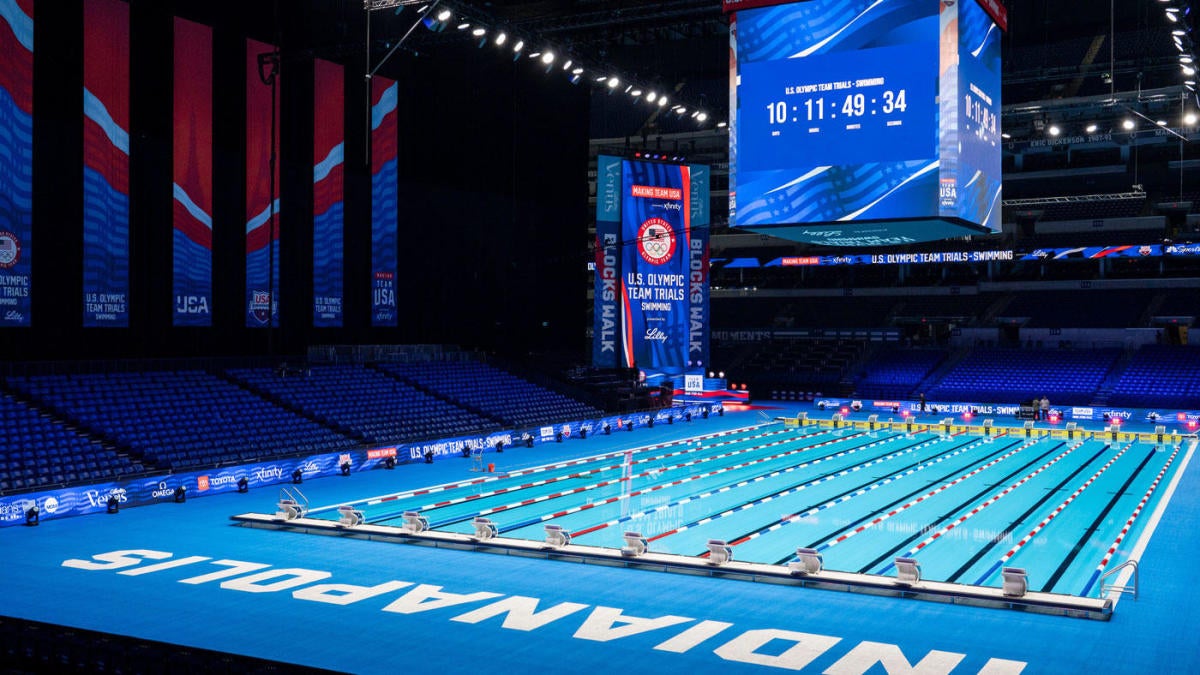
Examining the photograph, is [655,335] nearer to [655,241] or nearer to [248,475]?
[655,241]

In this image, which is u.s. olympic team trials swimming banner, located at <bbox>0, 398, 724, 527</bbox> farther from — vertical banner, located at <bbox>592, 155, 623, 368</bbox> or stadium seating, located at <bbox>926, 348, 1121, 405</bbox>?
stadium seating, located at <bbox>926, 348, 1121, 405</bbox>

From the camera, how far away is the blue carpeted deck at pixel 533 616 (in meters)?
9.84

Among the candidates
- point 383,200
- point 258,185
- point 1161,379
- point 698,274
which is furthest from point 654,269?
point 1161,379

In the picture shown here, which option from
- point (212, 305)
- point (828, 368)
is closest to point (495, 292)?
point (212, 305)

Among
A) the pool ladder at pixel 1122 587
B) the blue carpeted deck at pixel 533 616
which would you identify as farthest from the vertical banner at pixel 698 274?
the pool ladder at pixel 1122 587

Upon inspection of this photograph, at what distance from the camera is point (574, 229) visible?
40.0 metres

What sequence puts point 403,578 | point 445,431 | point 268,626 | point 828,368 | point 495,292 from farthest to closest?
point 828,368 < point 495,292 < point 445,431 < point 403,578 < point 268,626

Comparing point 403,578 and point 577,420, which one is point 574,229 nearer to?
point 577,420

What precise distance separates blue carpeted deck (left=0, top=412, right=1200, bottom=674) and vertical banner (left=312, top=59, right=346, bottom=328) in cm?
1479

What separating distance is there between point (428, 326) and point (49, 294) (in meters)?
12.7

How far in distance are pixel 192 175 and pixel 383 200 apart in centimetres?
667

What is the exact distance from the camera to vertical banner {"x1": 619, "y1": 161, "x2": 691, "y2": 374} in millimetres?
34500

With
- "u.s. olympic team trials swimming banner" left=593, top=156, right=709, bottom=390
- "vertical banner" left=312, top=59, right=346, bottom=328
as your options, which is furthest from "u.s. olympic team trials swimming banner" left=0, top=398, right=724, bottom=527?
"vertical banner" left=312, top=59, right=346, bottom=328

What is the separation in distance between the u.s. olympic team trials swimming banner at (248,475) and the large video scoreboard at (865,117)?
39.4 ft
